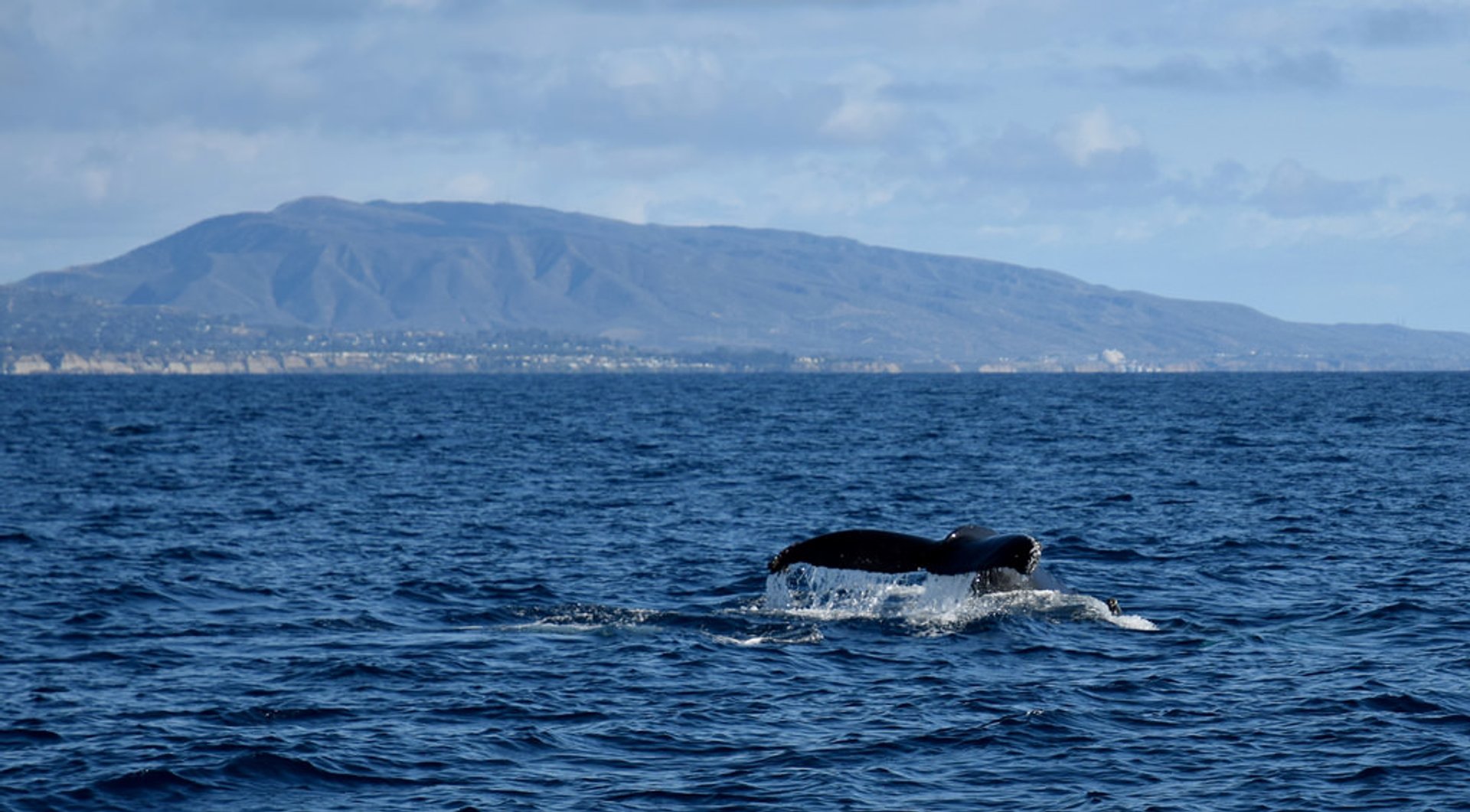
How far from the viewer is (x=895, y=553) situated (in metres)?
19.3

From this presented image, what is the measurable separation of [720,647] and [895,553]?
283 cm

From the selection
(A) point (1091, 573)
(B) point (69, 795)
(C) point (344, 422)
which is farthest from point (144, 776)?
(C) point (344, 422)

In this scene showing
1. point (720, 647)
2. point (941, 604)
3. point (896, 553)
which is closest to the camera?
point (896, 553)

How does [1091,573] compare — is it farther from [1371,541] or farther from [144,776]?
[144,776]

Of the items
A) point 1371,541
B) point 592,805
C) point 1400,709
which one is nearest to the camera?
point 592,805

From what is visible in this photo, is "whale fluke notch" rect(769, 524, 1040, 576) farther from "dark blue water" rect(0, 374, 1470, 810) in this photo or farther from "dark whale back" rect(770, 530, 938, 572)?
"dark blue water" rect(0, 374, 1470, 810)

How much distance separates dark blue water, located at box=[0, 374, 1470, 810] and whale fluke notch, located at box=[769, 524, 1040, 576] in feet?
1.96

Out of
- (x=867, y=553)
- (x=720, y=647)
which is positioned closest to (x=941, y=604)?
(x=720, y=647)

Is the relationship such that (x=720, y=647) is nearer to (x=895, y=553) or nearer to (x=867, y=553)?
(x=867, y=553)

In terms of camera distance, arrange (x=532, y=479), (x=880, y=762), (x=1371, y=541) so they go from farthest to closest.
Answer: (x=532, y=479) < (x=1371, y=541) < (x=880, y=762)

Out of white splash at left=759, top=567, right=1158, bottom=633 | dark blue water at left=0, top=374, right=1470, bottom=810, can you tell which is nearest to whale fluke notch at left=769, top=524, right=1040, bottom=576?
dark blue water at left=0, top=374, right=1470, bottom=810

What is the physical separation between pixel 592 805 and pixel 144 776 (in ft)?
13.4

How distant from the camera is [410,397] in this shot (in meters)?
146

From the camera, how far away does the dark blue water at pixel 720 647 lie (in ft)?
49.1
